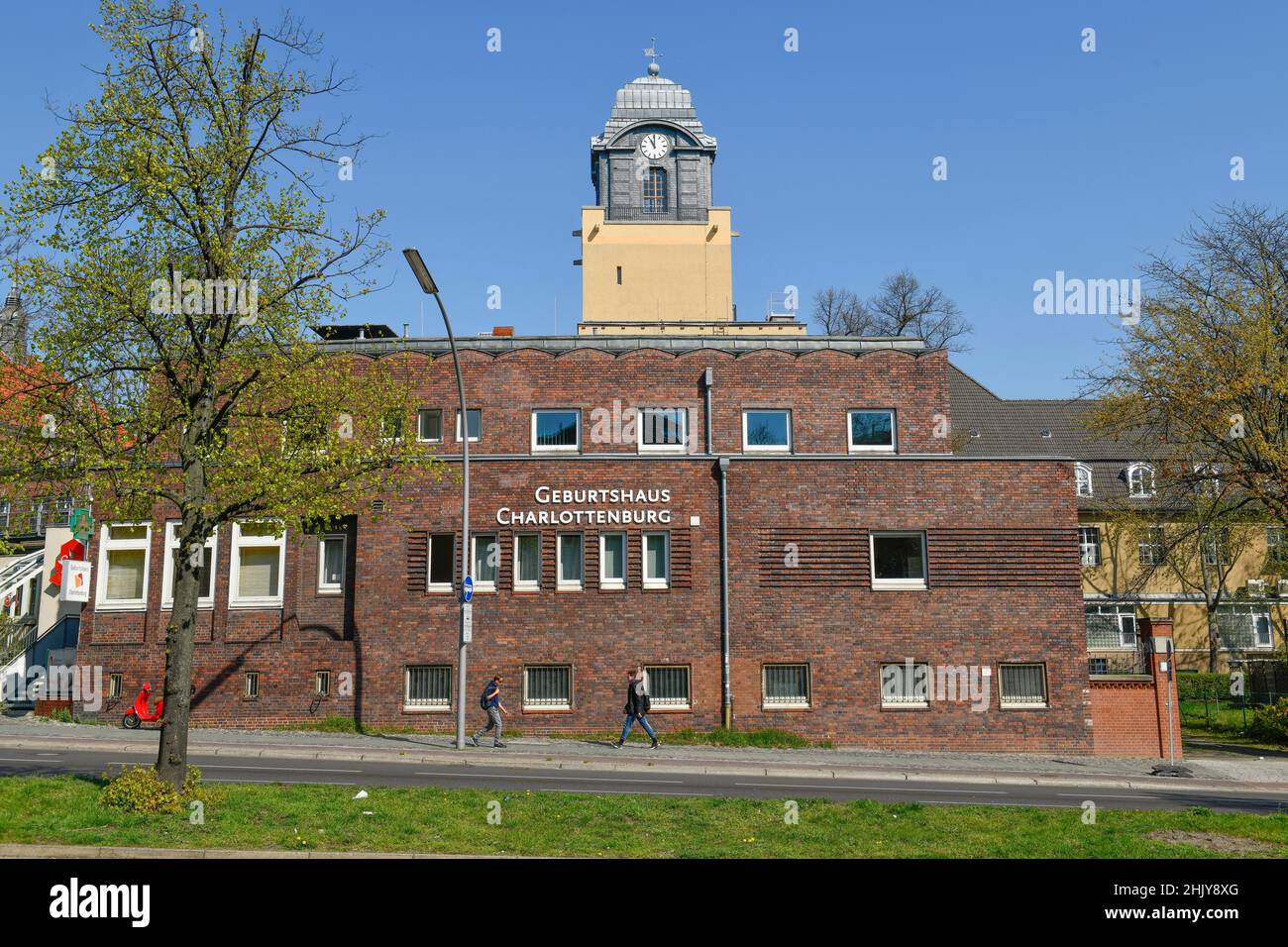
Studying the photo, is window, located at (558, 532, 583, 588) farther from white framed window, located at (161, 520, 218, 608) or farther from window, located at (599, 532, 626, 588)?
white framed window, located at (161, 520, 218, 608)

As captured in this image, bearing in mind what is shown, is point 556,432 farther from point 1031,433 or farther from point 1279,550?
point 1031,433

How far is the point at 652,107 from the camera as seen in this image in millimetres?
60562

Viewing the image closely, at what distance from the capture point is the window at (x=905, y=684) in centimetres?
2650

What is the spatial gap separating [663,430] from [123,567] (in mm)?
14330

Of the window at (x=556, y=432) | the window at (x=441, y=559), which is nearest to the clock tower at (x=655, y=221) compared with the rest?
the window at (x=556, y=432)

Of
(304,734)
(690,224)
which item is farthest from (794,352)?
(690,224)

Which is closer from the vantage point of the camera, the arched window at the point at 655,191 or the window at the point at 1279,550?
the window at the point at 1279,550

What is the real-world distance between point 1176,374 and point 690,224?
30.0m

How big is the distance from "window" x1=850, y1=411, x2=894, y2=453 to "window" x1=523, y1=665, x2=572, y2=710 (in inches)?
391

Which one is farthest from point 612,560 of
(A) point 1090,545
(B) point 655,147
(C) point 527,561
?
(B) point 655,147

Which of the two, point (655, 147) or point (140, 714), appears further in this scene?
point (655, 147)

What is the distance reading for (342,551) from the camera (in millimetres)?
27828

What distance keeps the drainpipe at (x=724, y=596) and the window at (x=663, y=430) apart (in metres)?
2.46

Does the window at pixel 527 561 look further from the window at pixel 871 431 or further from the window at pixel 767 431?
the window at pixel 871 431
